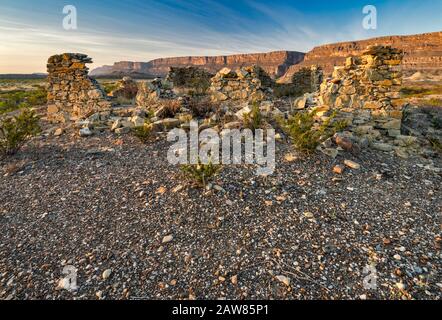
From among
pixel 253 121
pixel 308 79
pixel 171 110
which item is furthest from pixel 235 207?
pixel 308 79

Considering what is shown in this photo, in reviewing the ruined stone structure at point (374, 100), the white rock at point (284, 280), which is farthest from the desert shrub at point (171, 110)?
the white rock at point (284, 280)

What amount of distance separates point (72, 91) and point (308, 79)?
49.2 ft

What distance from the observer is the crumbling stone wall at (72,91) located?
9469 millimetres

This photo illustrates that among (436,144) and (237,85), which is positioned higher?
(237,85)

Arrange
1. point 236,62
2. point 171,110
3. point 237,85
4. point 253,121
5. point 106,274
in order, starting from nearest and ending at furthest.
→ point 106,274
point 253,121
point 171,110
point 237,85
point 236,62

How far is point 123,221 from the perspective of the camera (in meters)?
3.89

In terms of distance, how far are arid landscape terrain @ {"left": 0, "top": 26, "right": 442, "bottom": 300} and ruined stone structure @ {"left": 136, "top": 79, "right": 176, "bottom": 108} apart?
212 centimetres

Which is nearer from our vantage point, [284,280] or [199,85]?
[284,280]

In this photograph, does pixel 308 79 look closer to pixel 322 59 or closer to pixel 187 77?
pixel 187 77

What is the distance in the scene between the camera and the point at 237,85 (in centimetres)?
1007

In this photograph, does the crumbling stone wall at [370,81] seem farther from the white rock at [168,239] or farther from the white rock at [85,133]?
the white rock at [85,133]

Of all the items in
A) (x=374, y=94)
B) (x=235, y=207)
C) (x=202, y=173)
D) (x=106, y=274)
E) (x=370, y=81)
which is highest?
(x=370, y=81)

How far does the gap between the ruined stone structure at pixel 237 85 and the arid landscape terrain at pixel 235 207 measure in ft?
5.39
